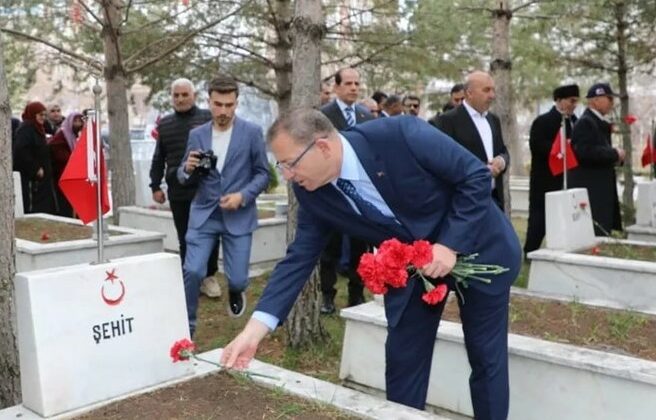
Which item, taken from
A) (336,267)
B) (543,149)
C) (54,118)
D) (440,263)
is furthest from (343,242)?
(54,118)

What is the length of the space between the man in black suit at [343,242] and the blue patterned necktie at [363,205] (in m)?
2.77

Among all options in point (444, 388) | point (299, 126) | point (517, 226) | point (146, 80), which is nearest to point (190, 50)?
point (146, 80)

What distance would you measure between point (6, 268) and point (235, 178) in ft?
6.02

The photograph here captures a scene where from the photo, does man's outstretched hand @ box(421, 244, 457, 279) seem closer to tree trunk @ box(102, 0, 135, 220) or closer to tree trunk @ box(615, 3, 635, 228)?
tree trunk @ box(102, 0, 135, 220)

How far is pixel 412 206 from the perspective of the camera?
2938 millimetres

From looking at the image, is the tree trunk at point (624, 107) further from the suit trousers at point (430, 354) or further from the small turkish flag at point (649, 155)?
the suit trousers at point (430, 354)

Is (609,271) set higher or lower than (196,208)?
lower

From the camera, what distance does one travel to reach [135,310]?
10.5ft

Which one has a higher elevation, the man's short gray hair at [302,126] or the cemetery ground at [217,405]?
the man's short gray hair at [302,126]

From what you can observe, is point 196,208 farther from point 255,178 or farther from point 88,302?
point 88,302

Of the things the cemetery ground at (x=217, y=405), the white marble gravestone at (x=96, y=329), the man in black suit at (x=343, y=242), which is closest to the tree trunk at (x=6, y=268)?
the white marble gravestone at (x=96, y=329)

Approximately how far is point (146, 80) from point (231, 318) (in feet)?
20.4

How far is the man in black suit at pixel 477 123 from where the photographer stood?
5.73 metres

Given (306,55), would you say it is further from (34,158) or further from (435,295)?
(34,158)
